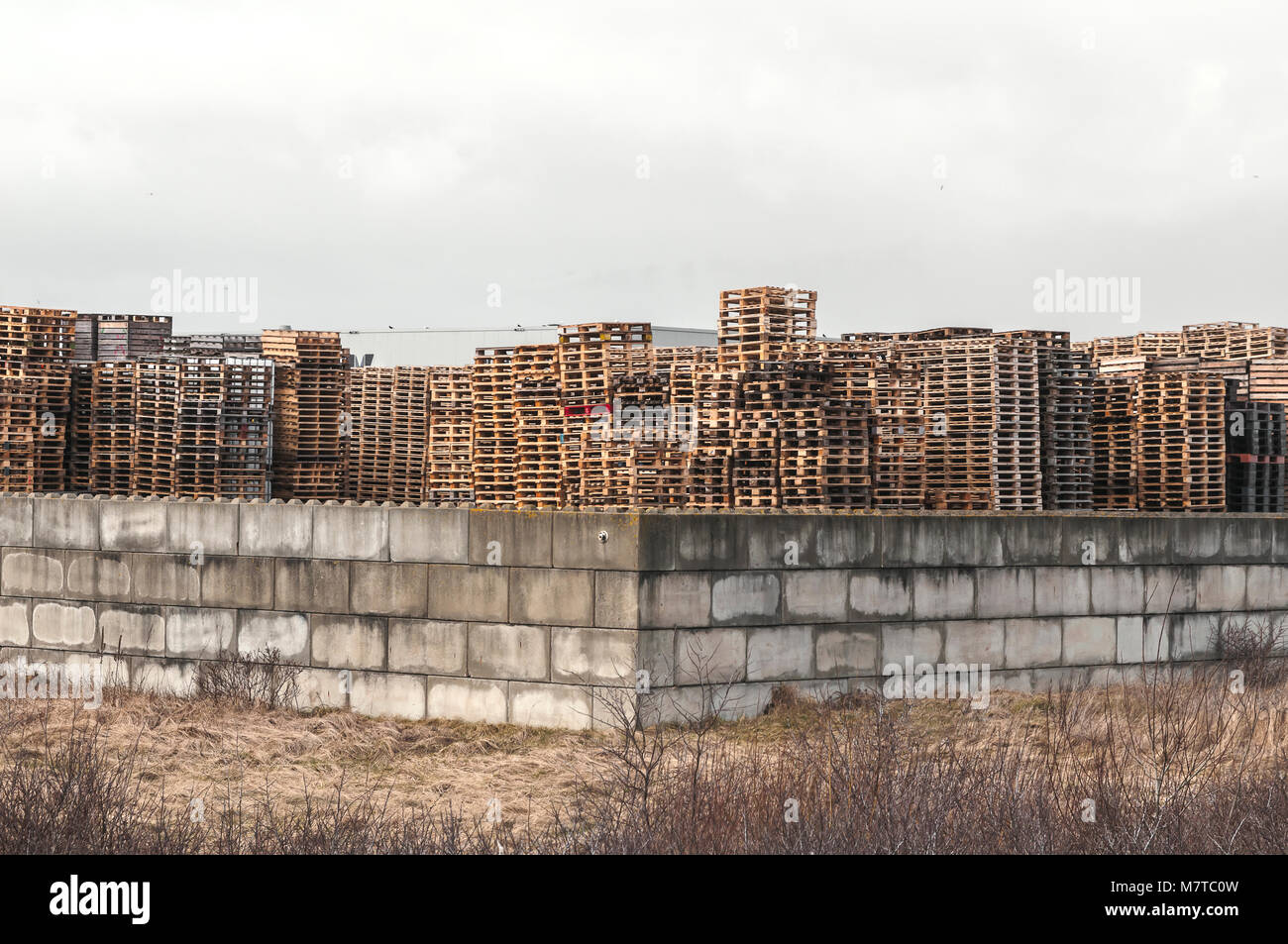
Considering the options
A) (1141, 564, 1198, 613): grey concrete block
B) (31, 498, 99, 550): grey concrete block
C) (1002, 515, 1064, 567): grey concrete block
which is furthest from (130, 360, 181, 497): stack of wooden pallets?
(1141, 564, 1198, 613): grey concrete block

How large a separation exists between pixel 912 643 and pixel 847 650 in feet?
3.14

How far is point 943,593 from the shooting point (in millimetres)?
16719

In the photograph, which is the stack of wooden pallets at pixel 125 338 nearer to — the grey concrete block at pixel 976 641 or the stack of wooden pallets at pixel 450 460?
the stack of wooden pallets at pixel 450 460

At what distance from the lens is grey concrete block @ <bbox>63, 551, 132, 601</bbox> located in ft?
57.7

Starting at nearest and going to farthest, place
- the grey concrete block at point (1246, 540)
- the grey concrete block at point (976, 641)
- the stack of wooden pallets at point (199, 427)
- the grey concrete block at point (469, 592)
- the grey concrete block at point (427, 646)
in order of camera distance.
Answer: the grey concrete block at point (469, 592) < the grey concrete block at point (427, 646) < the grey concrete block at point (976, 641) < the grey concrete block at point (1246, 540) < the stack of wooden pallets at point (199, 427)

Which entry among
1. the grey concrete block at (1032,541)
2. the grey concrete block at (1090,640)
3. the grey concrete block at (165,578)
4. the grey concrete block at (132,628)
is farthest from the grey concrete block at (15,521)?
the grey concrete block at (1090,640)

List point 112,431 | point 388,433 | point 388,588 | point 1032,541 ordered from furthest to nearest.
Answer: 1. point 388,433
2. point 112,431
3. point 1032,541
4. point 388,588

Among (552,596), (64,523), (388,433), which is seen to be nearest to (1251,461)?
(552,596)

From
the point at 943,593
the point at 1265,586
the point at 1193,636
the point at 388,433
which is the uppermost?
the point at 388,433

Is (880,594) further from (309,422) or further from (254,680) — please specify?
(309,422)

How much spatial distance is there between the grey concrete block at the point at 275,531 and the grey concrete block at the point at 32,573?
310 cm

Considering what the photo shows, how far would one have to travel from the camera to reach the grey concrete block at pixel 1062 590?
17.5 m

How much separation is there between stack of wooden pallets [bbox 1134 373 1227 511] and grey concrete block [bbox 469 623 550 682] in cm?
1149

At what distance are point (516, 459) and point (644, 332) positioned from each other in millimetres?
2590
